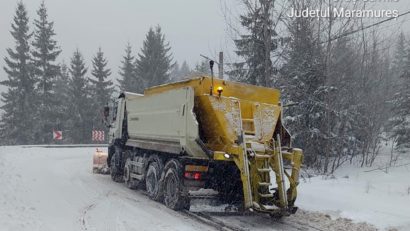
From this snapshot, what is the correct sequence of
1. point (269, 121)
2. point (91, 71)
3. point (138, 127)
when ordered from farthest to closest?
point (91, 71), point (138, 127), point (269, 121)

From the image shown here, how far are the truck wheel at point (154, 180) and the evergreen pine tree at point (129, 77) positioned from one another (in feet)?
140

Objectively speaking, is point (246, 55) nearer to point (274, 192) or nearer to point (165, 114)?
point (165, 114)

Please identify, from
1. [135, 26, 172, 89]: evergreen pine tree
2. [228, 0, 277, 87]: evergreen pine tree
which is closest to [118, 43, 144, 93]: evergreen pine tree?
[135, 26, 172, 89]: evergreen pine tree

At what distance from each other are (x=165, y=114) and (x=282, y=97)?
32.3ft

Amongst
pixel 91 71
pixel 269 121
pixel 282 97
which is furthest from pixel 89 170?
pixel 91 71

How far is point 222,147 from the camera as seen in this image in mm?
9961

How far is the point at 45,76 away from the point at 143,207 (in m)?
41.4

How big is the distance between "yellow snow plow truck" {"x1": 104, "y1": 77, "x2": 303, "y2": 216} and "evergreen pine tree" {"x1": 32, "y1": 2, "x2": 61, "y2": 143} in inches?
1534

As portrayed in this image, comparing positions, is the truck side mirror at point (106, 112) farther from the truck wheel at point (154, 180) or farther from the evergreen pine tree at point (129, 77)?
the evergreen pine tree at point (129, 77)

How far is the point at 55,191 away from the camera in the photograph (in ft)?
41.3

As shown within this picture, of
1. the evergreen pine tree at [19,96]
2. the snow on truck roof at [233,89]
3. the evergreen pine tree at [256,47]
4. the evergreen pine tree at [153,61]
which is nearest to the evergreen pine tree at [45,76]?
the evergreen pine tree at [19,96]

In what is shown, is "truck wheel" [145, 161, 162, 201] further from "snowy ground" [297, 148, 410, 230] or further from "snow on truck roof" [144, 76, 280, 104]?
"snowy ground" [297, 148, 410, 230]

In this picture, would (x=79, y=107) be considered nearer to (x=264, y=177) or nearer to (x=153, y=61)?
(x=153, y=61)

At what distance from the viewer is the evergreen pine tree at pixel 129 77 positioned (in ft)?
179
